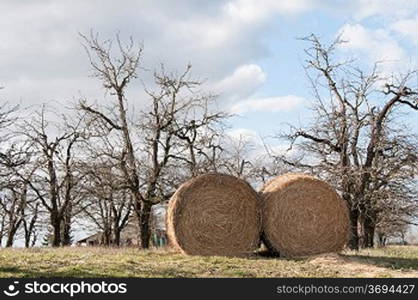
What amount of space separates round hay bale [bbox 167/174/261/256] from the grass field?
73 centimetres

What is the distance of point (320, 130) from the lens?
23219mm

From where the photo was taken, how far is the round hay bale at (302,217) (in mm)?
15922

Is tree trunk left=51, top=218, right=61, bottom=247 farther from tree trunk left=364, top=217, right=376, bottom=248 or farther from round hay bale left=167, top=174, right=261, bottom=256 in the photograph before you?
round hay bale left=167, top=174, right=261, bottom=256

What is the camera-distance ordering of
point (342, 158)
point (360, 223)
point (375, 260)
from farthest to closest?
point (360, 223) → point (342, 158) → point (375, 260)

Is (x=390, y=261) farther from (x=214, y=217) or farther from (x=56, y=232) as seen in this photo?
(x=56, y=232)

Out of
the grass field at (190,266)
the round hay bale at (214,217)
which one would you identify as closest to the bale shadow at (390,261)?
the grass field at (190,266)

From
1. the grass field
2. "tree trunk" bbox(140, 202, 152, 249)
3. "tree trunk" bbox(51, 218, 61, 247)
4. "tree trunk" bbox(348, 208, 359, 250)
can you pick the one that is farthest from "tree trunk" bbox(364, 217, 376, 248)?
"tree trunk" bbox(51, 218, 61, 247)

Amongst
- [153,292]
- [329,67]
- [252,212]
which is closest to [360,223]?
[329,67]

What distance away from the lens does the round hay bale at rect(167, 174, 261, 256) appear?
1545 cm

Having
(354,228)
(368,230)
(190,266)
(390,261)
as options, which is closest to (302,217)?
(390,261)

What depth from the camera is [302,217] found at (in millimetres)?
16156

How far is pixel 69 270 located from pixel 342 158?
44.9 ft

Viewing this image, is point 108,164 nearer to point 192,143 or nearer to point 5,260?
point 192,143

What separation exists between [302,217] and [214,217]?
239 cm
